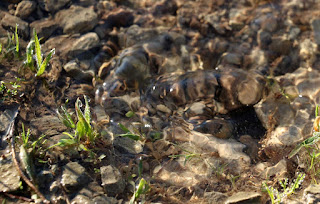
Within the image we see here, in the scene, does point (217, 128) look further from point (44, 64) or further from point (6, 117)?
point (6, 117)

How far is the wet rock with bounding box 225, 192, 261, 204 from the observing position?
2.53m

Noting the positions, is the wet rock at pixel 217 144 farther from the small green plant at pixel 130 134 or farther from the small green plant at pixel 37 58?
the small green plant at pixel 37 58

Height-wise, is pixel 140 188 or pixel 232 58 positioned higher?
pixel 232 58

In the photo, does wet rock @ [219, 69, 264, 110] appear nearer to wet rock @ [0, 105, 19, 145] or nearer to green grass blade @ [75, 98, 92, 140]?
green grass blade @ [75, 98, 92, 140]

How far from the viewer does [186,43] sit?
393cm

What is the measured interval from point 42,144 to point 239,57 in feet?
7.25

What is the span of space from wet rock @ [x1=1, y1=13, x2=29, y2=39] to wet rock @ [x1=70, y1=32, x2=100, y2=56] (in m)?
0.54

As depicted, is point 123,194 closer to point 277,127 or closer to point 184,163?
point 184,163

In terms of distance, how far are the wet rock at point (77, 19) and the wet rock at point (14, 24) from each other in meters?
0.37

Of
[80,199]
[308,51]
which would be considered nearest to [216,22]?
[308,51]

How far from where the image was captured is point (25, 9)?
390 centimetres

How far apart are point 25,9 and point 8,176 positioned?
2.13 meters

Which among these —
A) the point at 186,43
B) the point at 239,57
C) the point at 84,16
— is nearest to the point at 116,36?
the point at 84,16

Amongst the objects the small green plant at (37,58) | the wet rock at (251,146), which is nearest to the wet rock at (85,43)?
the small green plant at (37,58)
